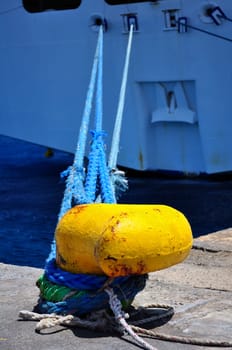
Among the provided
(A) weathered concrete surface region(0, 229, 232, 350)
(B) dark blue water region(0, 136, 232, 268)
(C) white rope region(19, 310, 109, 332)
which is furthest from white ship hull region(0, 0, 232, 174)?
(C) white rope region(19, 310, 109, 332)

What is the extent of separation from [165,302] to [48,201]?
7615mm

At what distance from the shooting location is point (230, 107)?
11.8 m

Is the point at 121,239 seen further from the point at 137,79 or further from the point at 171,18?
the point at 137,79

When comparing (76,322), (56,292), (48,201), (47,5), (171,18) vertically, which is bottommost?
(76,322)

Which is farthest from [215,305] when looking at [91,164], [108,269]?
[91,164]

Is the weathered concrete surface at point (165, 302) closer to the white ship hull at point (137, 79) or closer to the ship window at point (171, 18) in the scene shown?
the white ship hull at point (137, 79)

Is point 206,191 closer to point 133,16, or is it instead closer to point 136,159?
point 136,159

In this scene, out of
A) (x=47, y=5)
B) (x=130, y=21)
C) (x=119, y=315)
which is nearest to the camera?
(x=119, y=315)

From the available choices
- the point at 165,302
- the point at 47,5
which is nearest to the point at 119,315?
the point at 165,302

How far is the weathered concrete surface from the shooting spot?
4324 millimetres

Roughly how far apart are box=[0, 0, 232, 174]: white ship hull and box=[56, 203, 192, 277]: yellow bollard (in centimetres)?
753

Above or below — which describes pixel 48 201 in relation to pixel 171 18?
below

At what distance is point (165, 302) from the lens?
5117 mm

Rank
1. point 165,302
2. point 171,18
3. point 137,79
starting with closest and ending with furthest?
point 165,302 < point 171,18 < point 137,79
